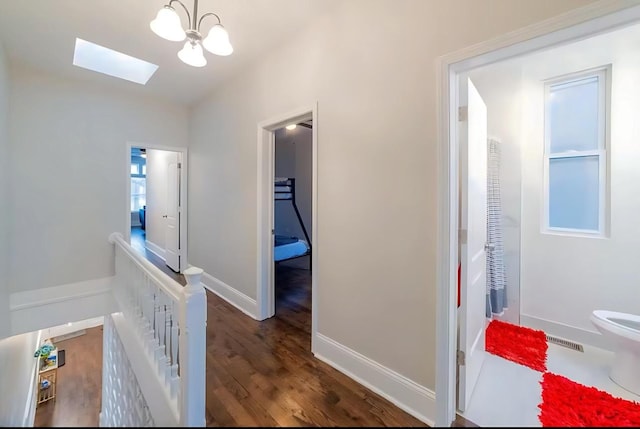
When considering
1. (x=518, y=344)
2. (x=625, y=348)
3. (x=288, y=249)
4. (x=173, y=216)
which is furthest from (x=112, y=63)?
(x=625, y=348)

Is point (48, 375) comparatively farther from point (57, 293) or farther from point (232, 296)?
point (57, 293)

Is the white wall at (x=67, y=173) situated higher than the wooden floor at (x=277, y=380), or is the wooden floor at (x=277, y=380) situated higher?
the white wall at (x=67, y=173)

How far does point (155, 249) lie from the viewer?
5488 mm

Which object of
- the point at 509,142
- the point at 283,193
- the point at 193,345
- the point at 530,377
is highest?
the point at 509,142

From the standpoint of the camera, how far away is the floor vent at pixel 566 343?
7.73ft

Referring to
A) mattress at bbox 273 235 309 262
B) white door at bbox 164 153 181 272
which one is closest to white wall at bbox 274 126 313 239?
mattress at bbox 273 235 309 262

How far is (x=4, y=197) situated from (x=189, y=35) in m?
2.83

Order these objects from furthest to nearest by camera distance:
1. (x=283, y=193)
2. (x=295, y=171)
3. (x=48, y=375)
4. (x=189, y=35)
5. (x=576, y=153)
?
1. (x=295, y=171)
2. (x=283, y=193)
3. (x=576, y=153)
4. (x=189, y=35)
5. (x=48, y=375)

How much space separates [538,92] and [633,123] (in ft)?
2.55

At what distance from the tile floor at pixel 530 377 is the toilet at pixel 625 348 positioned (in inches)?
2.3

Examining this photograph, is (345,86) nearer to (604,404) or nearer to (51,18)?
(51,18)

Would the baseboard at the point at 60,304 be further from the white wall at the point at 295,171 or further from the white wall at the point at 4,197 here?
the white wall at the point at 295,171

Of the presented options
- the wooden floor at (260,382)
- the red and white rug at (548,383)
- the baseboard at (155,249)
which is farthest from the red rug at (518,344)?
the baseboard at (155,249)

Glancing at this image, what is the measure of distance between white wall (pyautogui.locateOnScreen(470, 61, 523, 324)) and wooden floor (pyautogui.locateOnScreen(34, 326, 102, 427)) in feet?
10.9
